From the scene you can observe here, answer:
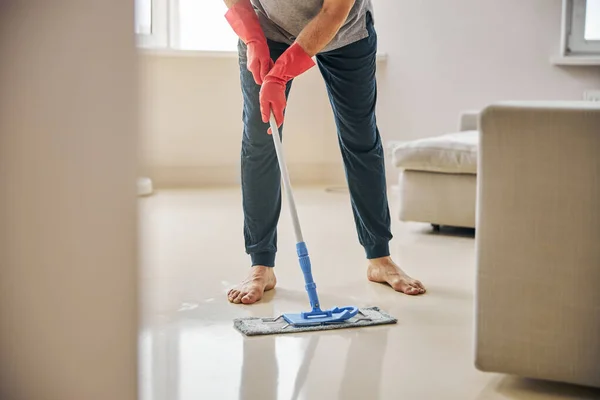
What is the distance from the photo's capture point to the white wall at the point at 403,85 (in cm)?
405

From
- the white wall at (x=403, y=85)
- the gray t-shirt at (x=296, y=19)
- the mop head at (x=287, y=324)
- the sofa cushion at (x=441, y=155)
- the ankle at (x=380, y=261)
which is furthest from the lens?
the white wall at (x=403, y=85)

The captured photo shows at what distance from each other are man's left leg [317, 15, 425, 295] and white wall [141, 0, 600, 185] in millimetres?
2035

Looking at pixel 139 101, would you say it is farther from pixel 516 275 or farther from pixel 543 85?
pixel 543 85

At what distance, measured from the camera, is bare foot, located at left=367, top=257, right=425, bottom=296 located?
7.27ft

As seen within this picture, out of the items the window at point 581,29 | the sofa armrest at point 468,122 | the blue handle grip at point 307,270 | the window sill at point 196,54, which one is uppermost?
the window at point 581,29

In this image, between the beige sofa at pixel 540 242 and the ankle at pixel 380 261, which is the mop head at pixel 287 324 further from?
the beige sofa at pixel 540 242

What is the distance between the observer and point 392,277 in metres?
2.27

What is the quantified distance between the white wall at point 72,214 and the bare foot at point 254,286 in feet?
4.67

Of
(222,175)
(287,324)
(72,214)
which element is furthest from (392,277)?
(222,175)

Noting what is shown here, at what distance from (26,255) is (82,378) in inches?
4.3

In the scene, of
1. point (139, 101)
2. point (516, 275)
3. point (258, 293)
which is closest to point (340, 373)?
point (516, 275)

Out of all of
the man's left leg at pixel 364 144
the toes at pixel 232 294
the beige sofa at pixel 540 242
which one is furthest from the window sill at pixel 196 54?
the beige sofa at pixel 540 242

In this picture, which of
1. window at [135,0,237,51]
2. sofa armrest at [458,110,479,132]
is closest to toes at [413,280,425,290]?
sofa armrest at [458,110,479,132]

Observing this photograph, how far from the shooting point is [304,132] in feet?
14.7
